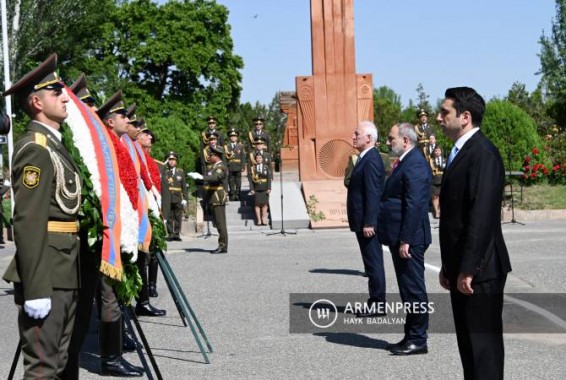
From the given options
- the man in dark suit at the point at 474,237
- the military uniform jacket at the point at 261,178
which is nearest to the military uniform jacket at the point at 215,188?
the military uniform jacket at the point at 261,178

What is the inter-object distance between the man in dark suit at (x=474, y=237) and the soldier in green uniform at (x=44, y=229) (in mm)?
2088

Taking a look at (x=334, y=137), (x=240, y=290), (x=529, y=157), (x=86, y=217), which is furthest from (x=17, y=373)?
(x=529, y=157)

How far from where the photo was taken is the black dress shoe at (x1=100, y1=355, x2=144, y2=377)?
729 cm

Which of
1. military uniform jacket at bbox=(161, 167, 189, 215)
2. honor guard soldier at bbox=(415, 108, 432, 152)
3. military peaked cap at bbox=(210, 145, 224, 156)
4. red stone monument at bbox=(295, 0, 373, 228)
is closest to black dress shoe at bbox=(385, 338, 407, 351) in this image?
military peaked cap at bbox=(210, 145, 224, 156)

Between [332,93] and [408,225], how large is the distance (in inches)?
738

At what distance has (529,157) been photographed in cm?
2702

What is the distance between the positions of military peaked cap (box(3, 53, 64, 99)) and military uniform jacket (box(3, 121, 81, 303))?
0.58 ft

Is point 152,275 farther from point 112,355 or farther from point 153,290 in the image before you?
point 112,355

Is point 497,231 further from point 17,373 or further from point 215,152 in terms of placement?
point 215,152

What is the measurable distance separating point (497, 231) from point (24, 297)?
2.59m

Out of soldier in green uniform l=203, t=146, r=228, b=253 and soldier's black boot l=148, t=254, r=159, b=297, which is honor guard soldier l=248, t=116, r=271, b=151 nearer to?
soldier in green uniform l=203, t=146, r=228, b=253

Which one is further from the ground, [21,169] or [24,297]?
[21,169]

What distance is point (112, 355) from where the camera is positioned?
7.34 meters

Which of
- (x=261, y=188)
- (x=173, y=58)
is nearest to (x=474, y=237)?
(x=261, y=188)
